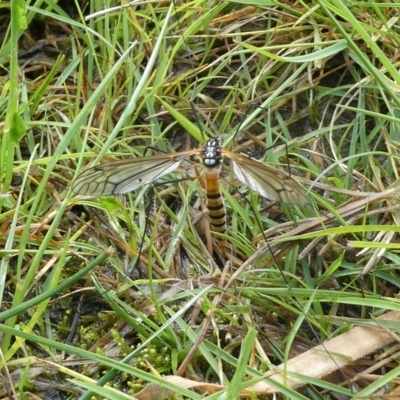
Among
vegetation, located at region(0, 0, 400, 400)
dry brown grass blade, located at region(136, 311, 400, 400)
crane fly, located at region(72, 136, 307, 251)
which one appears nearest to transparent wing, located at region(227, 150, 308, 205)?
crane fly, located at region(72, 136, 307, 251)

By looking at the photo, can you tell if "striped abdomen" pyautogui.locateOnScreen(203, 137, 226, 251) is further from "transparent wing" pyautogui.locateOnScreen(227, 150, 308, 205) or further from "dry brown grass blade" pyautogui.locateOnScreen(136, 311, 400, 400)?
"dry brown grass blade" pyautogui.locateOnScreen(136, 311, 400, 400)

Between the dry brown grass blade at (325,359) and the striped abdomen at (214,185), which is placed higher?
the striped abdomen at (214,185)

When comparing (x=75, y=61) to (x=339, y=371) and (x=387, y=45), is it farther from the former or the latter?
(x=339, y=371)

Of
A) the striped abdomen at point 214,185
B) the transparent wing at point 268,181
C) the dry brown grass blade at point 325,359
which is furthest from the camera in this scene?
the striped abdomen at point 214,185

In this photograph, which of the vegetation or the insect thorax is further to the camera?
the insect thorax

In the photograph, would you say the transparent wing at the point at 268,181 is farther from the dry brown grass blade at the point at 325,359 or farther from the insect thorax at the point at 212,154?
the dry brown grass blade at the point at 325,359

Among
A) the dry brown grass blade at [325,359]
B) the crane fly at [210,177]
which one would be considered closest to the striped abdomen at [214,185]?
the crane fly at [210,177]

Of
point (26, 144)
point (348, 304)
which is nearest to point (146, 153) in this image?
point (26, 144)
